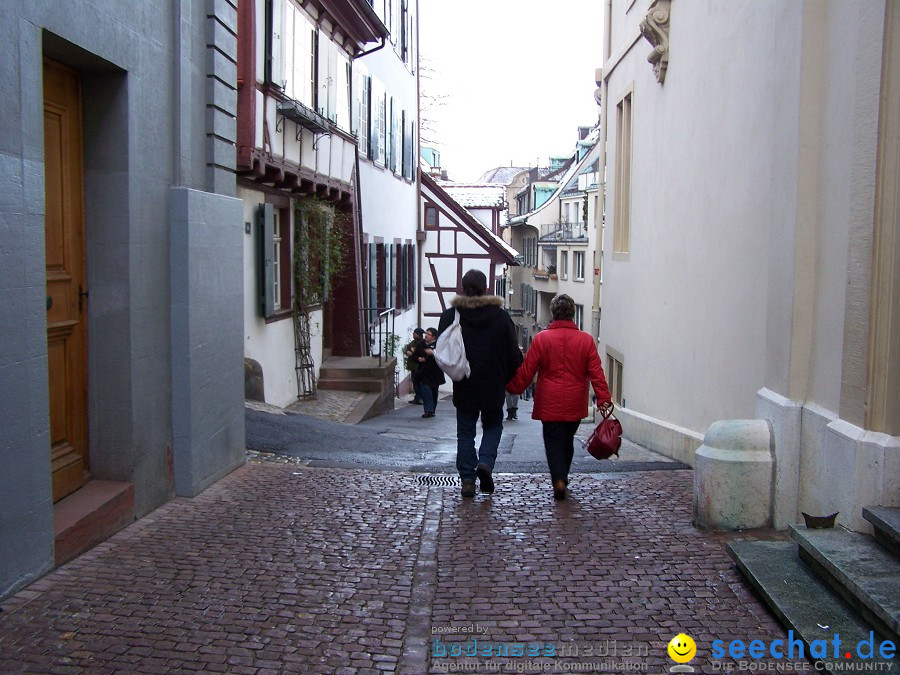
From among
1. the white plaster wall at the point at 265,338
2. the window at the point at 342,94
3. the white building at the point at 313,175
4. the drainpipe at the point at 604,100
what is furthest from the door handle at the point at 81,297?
the window at the point at 342,94

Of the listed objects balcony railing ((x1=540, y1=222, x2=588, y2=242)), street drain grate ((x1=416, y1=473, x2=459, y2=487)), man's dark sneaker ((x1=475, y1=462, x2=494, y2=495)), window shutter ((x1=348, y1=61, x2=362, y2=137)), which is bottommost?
street drain grate ((x1=416, y1=473, x2=459, y2=487))

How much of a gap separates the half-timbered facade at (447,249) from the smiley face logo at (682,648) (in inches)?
1077

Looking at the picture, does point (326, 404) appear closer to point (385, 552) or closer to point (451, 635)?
point (385, 552)

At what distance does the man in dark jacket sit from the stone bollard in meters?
1.71

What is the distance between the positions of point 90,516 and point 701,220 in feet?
20.0

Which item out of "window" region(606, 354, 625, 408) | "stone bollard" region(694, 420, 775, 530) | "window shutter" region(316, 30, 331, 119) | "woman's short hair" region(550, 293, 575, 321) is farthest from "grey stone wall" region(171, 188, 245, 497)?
"window shutter" region(316, 30, 331, 119)

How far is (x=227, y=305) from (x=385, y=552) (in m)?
2.75

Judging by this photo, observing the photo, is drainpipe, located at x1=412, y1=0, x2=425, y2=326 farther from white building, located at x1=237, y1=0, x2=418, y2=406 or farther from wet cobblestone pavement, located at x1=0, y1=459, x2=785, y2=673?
wet cobblestone pavement, located at x1=0, y1=459, x2=785, y2=673

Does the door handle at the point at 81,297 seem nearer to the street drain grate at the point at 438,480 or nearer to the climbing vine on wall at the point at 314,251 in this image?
the street drain grate at the point at 438,480

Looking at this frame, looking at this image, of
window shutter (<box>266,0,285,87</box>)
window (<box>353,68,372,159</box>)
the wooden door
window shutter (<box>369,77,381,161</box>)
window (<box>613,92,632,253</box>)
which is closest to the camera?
the wooden door

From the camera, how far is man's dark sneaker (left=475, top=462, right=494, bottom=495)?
7.00m

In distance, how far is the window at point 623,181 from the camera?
1403 cm

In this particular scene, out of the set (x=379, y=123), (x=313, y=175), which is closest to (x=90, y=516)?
(x=313, y=175)

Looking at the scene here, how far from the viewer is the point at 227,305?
7.55 meters
